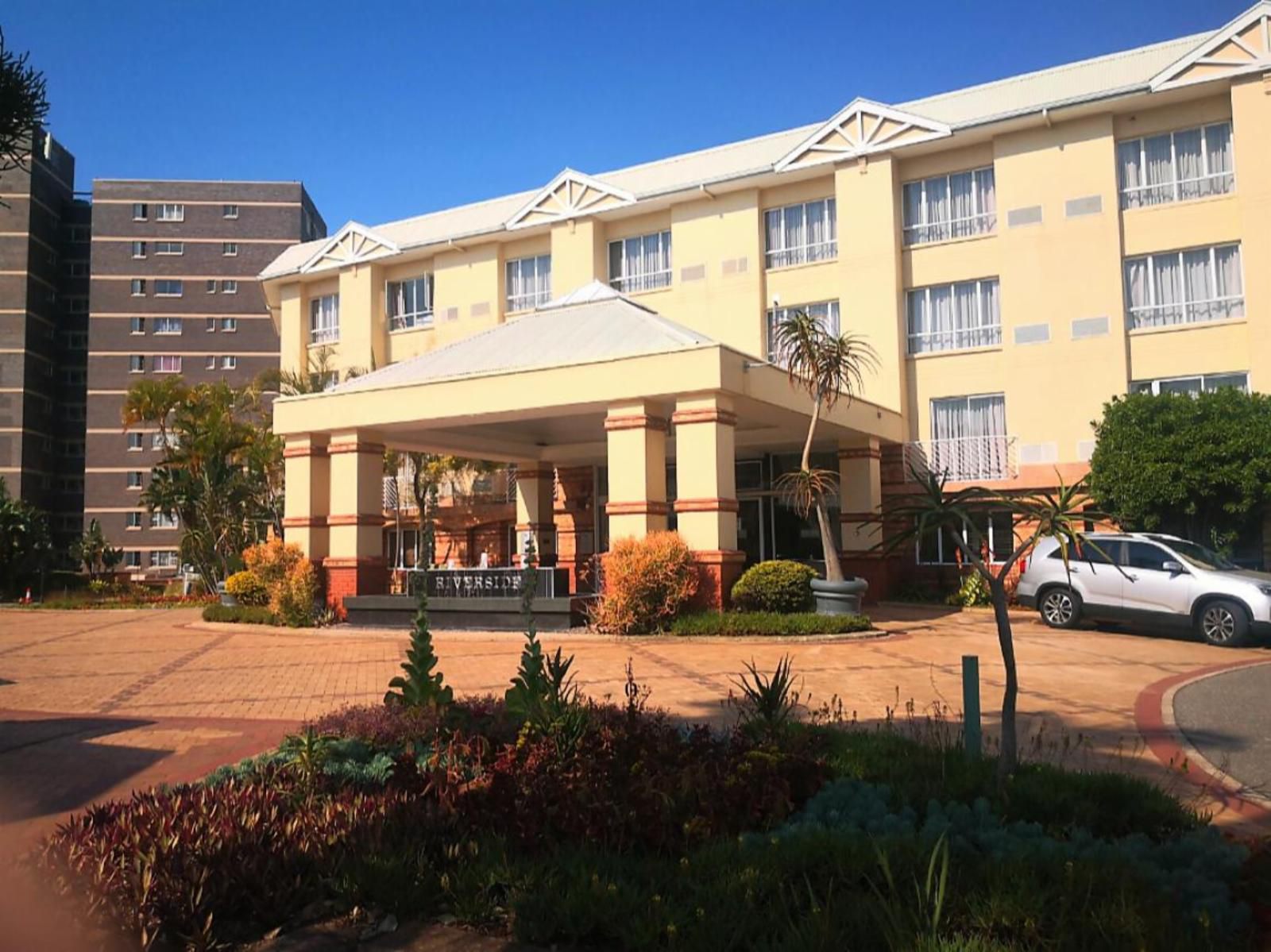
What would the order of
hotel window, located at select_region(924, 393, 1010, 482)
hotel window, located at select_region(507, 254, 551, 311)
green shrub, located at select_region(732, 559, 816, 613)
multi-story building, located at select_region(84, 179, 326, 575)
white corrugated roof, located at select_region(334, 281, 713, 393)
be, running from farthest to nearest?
multi-story building, located at select_region(84, 179, 326, 575) → hotel window, located at select_region(507, 254, 551, 311) → hotel window, located at select_region(924, 393, 1010, 482) → white corrugated roof, located at select_region(334, 281, 713, 393) → green shrub, located at select_region(732, 559, 816, 613)

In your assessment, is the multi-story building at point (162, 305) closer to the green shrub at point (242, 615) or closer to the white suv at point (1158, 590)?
the green shrub at point (242, 615)

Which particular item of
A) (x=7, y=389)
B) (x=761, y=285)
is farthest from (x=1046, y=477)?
(x=7, y=389)

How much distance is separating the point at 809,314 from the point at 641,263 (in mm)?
5897

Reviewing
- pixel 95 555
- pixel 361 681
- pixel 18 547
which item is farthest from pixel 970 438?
pixel 95 555

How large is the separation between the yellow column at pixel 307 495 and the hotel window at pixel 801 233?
45.5ft

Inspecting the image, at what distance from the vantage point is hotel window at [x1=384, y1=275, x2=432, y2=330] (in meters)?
32.8

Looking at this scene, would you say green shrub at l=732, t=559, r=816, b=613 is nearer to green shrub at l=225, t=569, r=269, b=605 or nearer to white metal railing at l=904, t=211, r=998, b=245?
green shrub at l=225, t=569, r=269, b=605

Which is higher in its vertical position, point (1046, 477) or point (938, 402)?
point (938, 402)

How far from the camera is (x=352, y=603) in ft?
61.5

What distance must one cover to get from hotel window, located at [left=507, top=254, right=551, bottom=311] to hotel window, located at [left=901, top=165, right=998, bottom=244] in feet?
37.9

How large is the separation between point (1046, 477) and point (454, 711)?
19527 mm

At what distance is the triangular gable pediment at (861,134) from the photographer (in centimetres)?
2431

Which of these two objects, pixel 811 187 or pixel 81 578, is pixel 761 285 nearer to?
pixel 811 187

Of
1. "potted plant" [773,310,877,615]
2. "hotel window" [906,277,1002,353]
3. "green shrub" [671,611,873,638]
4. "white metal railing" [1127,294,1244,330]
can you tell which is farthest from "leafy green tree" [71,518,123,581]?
"white metal railing" [1127,294,1244,330]
